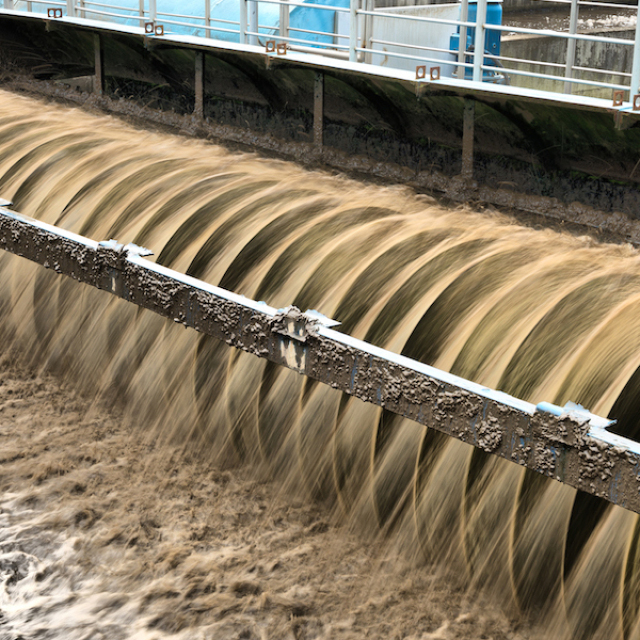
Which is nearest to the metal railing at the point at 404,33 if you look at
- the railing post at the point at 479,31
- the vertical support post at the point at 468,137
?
the railing post at the point at 479,31

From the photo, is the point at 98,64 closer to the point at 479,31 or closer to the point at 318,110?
the point at 318,110

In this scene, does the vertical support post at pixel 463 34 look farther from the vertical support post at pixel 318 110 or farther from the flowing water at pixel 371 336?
the flowing water at pixel 371 336

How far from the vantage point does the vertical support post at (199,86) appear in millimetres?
7746

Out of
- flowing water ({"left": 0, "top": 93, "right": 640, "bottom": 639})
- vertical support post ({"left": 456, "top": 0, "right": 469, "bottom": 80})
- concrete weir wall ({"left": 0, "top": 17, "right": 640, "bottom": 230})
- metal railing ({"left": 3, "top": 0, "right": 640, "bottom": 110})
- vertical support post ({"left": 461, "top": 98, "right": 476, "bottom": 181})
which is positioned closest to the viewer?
flowing water ({"left": 0, "top": 93, "right": 640, "bottom": 639})

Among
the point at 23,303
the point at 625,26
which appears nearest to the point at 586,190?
the point at 23,303

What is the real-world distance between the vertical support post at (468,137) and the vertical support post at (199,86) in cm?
263

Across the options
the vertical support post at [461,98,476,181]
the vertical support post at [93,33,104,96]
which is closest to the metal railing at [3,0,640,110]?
the vertical support post at [461,98,476,181]

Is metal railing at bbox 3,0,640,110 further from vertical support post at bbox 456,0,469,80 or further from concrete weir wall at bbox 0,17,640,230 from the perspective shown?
concrete weir wall at bbox 0,17,640,230

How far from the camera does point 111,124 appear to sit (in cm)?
848

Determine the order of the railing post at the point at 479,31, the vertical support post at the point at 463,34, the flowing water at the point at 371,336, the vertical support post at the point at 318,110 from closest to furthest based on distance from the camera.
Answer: the flowing water at the point at 371,336
the railing post at the point at 479,31
the vertical support post at the point at 463,34
the vertical support post at the point at 318,110

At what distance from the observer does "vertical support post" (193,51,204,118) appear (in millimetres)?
7746

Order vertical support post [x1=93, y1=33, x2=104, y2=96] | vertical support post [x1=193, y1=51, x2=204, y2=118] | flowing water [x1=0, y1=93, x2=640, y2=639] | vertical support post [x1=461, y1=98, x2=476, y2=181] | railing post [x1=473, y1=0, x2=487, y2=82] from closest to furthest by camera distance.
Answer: flowing water [x1=0, y1=93, x2=640, y2=639]
railing post [x1=473, y1=0, x2=487, y2=82]
vertical support post [x1=461, y1=98, x2=476, y2=181]
vertical support post [x1=193, y1=51, x2=204, y2=118]
vertical support post [x1=93, y1=33, x2=104, y2=96]

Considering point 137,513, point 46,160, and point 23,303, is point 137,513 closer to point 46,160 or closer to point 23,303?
point 23,303

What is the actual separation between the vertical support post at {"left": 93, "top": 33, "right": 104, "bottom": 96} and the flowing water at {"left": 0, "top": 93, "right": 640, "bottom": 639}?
5.51 feet
